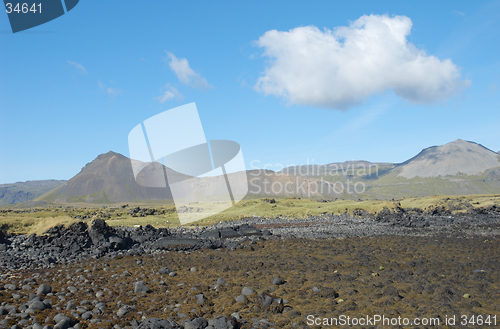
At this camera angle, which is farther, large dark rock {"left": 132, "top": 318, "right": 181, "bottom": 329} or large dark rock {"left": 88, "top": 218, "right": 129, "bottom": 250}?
large dark rock {"left": 88, "top": 218, "right": 129, "bottom": 250}

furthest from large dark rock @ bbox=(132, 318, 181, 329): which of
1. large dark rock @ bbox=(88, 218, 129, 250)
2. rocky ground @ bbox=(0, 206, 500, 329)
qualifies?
large dark rock @ bbox=(88, 218, 129, 250)

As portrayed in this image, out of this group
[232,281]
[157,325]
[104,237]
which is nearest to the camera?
[157,325]

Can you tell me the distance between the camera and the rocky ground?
7.93 m

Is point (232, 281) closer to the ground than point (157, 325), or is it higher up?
closer to the ground

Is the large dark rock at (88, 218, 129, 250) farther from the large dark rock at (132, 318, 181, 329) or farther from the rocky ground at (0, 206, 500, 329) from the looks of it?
the large dark rock at (132, 318, 181, 329)

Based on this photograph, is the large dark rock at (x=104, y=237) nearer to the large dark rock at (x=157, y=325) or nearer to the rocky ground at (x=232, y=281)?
the rocky ground at (x=232, y=281)

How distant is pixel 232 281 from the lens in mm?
11180

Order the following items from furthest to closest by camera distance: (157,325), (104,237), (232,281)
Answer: (104,237), (232,281), (157,325)

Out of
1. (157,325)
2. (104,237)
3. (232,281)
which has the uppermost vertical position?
(104,237)

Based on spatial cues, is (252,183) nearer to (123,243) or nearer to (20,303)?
(123,243)

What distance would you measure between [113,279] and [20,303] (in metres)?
3.37

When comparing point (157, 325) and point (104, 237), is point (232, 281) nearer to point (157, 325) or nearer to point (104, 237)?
point (157, 325)

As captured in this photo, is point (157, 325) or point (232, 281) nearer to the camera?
point (157, 325)

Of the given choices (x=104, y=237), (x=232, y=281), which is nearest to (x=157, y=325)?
(x=232, y=281)
